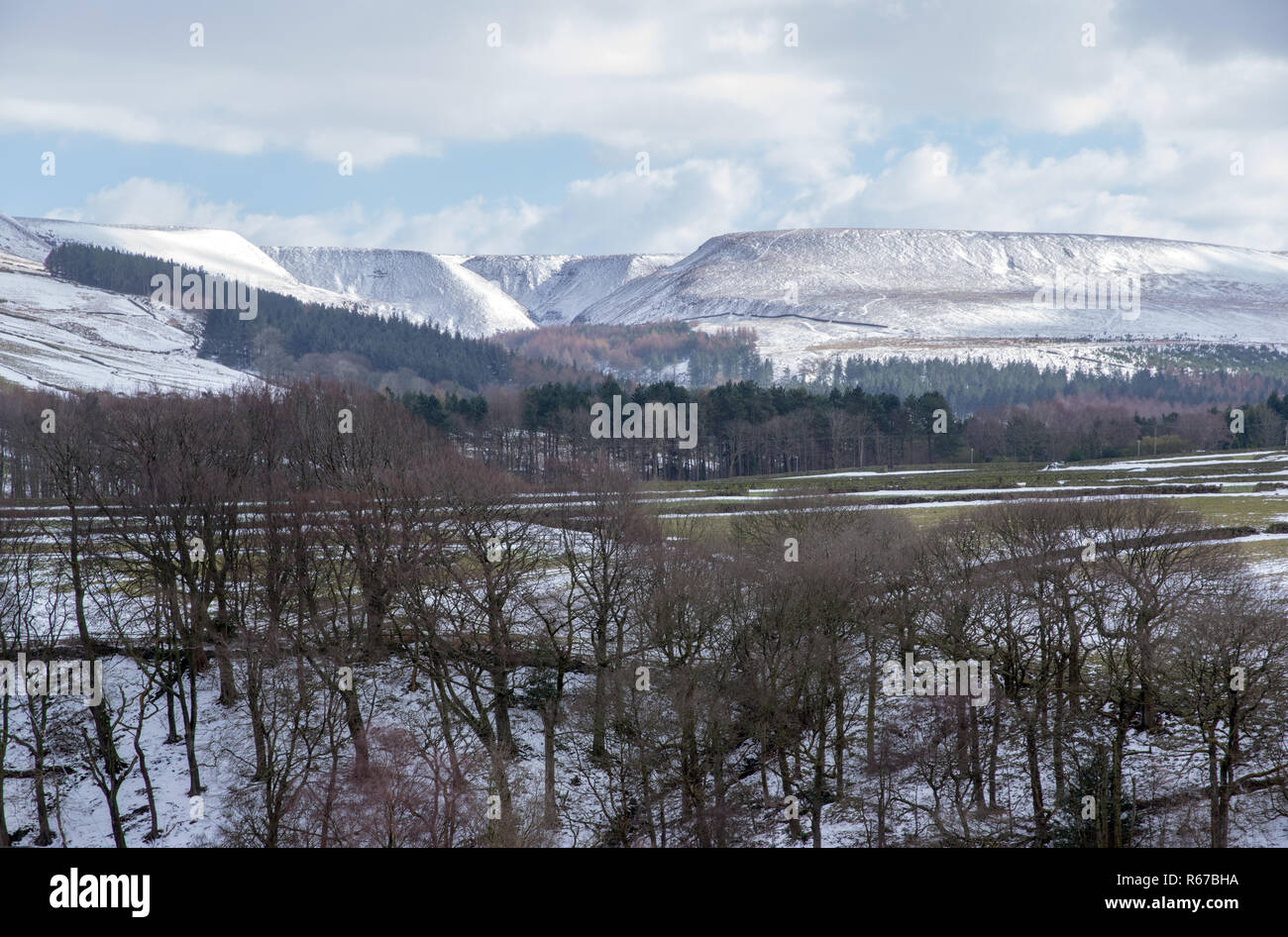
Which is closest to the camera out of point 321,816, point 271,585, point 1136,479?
point 321,816

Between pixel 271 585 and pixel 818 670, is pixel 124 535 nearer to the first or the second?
pixel 271 585

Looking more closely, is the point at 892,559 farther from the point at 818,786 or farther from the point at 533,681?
the point at 533,681

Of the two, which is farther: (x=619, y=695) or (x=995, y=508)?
(x=995, y=508)

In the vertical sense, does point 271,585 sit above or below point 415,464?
below

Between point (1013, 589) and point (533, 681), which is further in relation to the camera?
point (533, 681)

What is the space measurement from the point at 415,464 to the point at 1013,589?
97.7 feet

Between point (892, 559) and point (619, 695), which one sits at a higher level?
point (892, 559)

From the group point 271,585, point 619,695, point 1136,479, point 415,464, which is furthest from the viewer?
point 1136,479

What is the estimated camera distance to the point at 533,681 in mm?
43094

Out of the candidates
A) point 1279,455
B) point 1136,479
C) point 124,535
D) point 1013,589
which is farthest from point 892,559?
point 1279,455
